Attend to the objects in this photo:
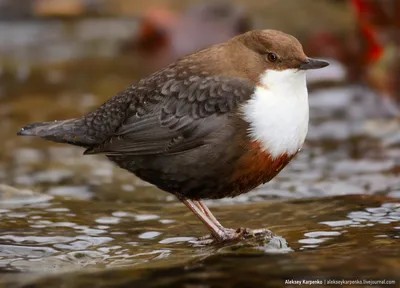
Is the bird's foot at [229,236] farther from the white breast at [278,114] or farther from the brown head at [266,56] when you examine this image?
the brown head at [266,56]

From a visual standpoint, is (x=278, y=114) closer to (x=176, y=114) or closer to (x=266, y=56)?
(x=266, y=56)

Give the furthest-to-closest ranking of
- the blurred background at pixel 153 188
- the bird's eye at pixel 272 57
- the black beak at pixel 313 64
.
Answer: the bird's eye at pixel 272 57 < the black beak at pixel 313 64 < the blurred background at pixel 153 188

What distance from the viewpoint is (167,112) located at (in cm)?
394

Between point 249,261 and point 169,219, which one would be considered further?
point 169,219

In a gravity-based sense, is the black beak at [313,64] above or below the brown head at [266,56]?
below

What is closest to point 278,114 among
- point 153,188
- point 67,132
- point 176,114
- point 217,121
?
point 217,121

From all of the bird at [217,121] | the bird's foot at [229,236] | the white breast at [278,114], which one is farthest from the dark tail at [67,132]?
the white breast at [278,114]

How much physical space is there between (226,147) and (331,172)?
212 cm

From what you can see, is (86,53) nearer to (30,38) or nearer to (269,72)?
(30,38)

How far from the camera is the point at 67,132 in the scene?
4.27m

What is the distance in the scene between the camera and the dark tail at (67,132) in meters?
4.26

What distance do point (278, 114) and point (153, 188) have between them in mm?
1877

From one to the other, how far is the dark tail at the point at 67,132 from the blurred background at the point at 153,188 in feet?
1.24

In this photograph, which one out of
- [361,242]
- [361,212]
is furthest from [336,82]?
[361,242]
